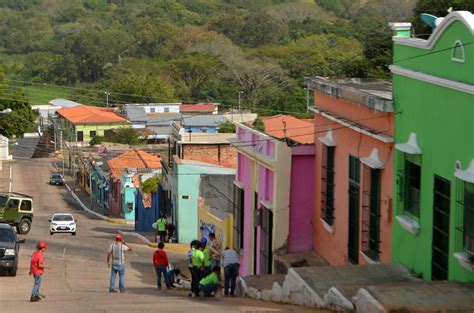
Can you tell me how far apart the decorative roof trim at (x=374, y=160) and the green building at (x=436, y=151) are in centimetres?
65

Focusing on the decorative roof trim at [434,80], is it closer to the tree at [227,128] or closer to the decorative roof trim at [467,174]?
the decorative roof trim at [467,174]

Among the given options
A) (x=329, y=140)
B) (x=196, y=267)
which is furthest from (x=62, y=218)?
(x=329, y=140)

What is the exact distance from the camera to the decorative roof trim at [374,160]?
16.8 meters

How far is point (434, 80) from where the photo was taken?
1443 cm

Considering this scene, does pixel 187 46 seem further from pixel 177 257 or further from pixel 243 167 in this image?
pixel 243 167

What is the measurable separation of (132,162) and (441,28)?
48835mm

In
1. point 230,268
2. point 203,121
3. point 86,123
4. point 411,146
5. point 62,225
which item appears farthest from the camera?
point 86,123

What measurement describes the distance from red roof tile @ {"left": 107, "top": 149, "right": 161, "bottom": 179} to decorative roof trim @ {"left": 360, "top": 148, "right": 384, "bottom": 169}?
43.1 m

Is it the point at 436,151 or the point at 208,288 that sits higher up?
the point at 436,151

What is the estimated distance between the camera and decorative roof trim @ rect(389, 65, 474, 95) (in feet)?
43.5

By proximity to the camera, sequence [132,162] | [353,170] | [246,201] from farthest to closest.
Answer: [132,162]
[246,201]
[353,170]

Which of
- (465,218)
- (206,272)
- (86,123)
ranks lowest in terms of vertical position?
(86,123)

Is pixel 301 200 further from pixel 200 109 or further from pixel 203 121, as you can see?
pixel 200 109

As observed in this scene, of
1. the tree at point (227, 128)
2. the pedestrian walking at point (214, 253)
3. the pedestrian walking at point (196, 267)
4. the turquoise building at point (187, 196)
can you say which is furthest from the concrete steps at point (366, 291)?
the tree at point (227, 128)
